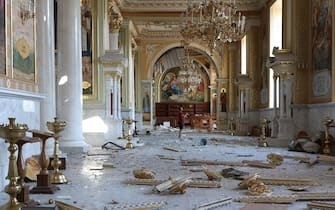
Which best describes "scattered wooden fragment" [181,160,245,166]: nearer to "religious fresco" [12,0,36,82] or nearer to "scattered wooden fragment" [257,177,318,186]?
"scattered wooden fragment" [257,177,318,186]

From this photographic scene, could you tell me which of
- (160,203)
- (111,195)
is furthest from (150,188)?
(160,203)

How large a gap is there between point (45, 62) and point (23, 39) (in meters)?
1.06

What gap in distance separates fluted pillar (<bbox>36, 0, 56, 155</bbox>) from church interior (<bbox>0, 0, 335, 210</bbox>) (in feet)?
0.07

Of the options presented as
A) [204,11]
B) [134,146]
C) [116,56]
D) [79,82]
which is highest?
[204,11]

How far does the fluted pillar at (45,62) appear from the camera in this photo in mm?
7461

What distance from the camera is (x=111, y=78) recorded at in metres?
13.3

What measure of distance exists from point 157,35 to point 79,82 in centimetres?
1668

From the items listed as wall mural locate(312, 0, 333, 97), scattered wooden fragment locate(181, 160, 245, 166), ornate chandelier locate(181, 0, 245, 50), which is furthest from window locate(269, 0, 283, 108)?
scattered wooden fragment locate(181, 160, 245, 166)

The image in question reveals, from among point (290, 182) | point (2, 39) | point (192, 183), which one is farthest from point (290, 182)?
point (2, 39)

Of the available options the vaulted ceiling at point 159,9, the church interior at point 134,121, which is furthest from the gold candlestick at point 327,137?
the vaulted ceiling at point 159,9

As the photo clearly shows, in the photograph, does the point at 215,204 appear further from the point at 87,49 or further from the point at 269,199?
the point at 87,49

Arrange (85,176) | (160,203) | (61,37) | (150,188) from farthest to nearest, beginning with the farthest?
(61,37)
(85,176)
(150,188)
(160,203)

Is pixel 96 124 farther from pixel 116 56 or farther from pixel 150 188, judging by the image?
pixel 150 188

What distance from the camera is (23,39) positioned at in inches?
258
